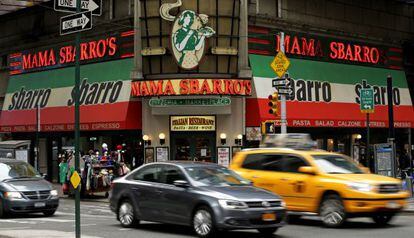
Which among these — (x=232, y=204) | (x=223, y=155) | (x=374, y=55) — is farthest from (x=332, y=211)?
(x=374, y=55)

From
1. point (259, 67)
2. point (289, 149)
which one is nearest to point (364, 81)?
point (259, 67)

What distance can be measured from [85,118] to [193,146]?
5506mm

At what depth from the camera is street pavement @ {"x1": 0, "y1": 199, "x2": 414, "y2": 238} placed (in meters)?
13.9

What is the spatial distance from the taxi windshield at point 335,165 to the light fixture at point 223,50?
1426 cm

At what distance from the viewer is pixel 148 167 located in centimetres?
1523

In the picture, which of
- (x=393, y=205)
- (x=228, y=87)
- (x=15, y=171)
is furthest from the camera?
(x=228, y=87)

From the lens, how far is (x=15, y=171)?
19.3 metres

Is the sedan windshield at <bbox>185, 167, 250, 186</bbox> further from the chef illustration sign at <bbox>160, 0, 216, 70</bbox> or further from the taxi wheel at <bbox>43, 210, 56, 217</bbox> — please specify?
the chef illustration sign at <bbox>160, 0, 216, 70</bbox>

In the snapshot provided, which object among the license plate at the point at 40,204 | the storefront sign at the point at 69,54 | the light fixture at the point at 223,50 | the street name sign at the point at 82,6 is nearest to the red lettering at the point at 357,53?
the light fixture at the point at 223,50

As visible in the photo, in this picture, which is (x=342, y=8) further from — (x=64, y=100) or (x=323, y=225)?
(x=323, y=225)

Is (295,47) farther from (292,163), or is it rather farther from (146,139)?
(292,163)

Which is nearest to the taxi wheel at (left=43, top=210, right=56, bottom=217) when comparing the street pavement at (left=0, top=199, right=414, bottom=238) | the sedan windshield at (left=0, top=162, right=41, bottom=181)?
the street pavement at (left=0, top=199, right=414, bottom=238)

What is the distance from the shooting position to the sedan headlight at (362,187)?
48.3 feet

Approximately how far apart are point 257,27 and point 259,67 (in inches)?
77.1
